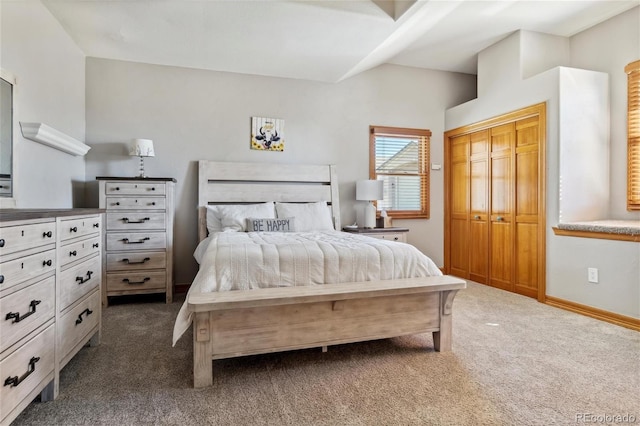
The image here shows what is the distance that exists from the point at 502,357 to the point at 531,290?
5.91 feet

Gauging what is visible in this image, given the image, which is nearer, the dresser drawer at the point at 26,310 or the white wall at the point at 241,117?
the dresser drawer at the point at 26,310

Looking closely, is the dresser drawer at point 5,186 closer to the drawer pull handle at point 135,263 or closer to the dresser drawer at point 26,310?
the dresser drawer at point 26,310

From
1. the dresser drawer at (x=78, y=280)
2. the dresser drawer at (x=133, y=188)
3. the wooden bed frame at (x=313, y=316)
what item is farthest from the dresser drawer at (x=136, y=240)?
the wooden bed frame at (x=313, y=316)

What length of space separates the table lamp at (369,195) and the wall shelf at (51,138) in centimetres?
295

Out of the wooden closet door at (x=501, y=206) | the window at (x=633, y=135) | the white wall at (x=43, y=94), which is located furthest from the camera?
the wooden closet door at (x=501, y=206)

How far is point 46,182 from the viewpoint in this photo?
279cm

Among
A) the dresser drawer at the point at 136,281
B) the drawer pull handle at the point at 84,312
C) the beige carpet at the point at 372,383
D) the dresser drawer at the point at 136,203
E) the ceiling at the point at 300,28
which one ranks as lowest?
the beige carpet at the point at 372,383

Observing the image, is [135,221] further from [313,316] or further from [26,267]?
[313,316]

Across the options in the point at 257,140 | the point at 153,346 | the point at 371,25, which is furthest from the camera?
the point at 257,140

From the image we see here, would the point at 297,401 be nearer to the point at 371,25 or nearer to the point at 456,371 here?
the point at 456,371

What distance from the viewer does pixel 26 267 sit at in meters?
1.43

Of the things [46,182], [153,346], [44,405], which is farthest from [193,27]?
[44,405]

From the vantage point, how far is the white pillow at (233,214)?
3564mm

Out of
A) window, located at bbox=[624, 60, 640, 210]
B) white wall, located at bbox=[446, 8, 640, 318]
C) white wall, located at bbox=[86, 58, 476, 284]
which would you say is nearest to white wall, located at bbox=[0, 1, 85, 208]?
white wall, located at bbox=[86, 58, 476, 284]
